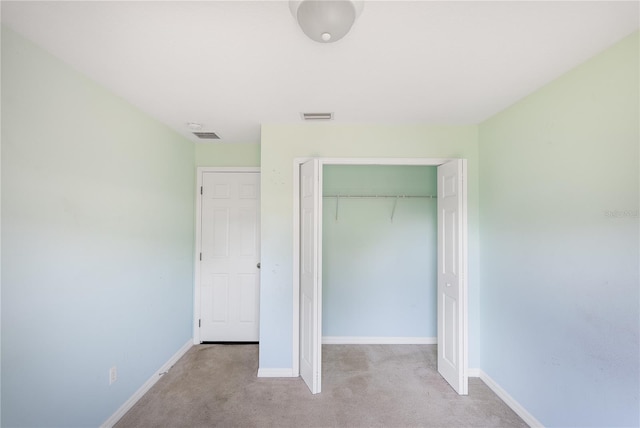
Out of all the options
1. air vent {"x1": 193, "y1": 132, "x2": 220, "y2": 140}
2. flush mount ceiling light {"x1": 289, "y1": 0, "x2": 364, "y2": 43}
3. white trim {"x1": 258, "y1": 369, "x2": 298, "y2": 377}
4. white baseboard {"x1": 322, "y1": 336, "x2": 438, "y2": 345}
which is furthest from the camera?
white baseboard {"x1": 322, "y1": 336, "x2": 438, "y2": 345}

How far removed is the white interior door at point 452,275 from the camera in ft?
7.31

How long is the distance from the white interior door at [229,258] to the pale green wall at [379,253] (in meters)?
0.89

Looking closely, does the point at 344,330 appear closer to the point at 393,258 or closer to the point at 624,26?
the point at 393,258

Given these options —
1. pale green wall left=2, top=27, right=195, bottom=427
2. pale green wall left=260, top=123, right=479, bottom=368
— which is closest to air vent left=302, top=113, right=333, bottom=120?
pale green wall left=260, top=123, right=479, bottom=368

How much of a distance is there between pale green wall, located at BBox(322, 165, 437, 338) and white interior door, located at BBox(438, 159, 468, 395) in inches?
23.2

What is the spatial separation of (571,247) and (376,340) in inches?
87.3

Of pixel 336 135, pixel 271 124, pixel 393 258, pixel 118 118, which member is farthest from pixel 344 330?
pixel 118 118

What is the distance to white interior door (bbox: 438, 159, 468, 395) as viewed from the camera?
87.7 inches

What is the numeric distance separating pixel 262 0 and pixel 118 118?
1544mm

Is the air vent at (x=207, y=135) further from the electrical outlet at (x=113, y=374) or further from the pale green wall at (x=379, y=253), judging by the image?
the electrical outlet at (x=113, y=374)

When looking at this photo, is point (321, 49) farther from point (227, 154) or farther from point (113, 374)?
point (113, 374)

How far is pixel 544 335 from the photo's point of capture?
1813 mm

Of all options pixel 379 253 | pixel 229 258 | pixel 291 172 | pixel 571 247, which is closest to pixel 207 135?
pixel 291 172

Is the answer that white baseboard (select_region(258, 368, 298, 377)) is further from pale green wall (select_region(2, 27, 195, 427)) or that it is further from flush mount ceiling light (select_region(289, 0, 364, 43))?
flush mount ceiling light (select_region(289, 0, 364, 43))
